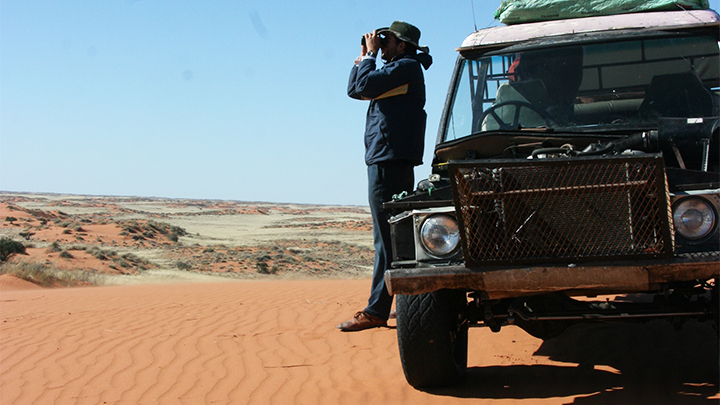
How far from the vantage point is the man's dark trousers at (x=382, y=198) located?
202 inches

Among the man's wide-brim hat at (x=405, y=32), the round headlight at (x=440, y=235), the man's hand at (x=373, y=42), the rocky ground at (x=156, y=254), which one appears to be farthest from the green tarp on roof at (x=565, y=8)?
the rocky ground at (x=156, y=254)

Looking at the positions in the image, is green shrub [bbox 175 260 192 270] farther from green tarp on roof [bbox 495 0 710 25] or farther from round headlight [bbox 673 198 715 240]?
round headlight [bbox 673 198 715 240]

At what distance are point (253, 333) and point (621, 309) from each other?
338cm

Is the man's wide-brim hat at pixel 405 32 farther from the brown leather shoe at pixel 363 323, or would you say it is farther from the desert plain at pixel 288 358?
the desert plain at pixel 288 358

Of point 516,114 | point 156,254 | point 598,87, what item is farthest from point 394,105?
point 156,254

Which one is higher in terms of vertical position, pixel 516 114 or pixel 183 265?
pixel 516 114

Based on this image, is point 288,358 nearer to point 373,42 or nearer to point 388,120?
point 388,120

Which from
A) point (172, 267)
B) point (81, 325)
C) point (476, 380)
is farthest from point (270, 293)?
point (172, 267)

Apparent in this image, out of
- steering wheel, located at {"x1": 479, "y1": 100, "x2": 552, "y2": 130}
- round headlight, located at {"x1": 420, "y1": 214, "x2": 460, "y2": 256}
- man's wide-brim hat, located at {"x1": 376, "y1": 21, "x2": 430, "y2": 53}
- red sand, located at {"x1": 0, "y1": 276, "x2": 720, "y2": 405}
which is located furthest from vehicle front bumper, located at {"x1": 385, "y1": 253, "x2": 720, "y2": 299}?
man's wide-brim hat, located at {"x1": 376, "y1": 21, "x2": 430, "y2": 53}

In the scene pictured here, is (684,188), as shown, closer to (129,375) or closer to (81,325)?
(129,375)

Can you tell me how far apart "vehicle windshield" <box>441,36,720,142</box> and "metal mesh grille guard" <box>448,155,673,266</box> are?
131 cm

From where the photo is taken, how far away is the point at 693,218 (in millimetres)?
3037

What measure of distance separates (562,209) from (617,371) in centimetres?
153

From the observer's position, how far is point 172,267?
18594 millimetres
